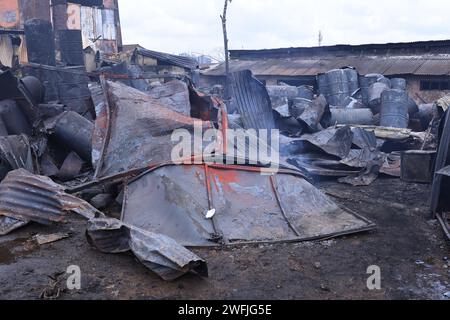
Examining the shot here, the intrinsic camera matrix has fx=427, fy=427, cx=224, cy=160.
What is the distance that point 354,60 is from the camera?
681 inches

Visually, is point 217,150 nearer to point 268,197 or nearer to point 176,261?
point 268,197

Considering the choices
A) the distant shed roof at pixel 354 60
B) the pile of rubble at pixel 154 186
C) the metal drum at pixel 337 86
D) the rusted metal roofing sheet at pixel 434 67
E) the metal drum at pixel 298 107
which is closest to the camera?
the pile of rubble at pixel 154 186

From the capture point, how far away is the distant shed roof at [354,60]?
15477 mm

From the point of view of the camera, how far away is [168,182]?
4734 millimetres

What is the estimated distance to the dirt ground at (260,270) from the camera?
11.5 ft

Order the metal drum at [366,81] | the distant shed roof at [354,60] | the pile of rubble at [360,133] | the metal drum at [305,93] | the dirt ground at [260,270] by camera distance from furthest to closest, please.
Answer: the distant shed roof at [354,60] → the metal drum at [305,93] → the metal drum at [366,81] → the pile of rubble at [360,133] → the dirt ground at [260,270]

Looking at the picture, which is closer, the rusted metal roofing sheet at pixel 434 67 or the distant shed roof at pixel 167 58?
the rusted metal roofing sheet at pixel 434 67

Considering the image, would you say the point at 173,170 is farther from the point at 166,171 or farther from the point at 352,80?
the point at 352,80

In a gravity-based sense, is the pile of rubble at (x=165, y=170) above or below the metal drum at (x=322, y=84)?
below

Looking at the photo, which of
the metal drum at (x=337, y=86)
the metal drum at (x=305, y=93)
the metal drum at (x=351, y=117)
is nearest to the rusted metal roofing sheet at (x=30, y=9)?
the metal drum at (x=305, y=93)

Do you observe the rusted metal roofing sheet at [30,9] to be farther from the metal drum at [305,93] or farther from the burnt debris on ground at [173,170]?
the metal drum at [305,93]

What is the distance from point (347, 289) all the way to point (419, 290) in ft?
2.03

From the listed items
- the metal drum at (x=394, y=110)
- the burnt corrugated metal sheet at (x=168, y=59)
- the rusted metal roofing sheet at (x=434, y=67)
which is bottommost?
the metal drum at (x=394, y=110)

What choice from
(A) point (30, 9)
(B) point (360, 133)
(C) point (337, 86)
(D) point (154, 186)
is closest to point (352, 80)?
(C) point (337, 86)
